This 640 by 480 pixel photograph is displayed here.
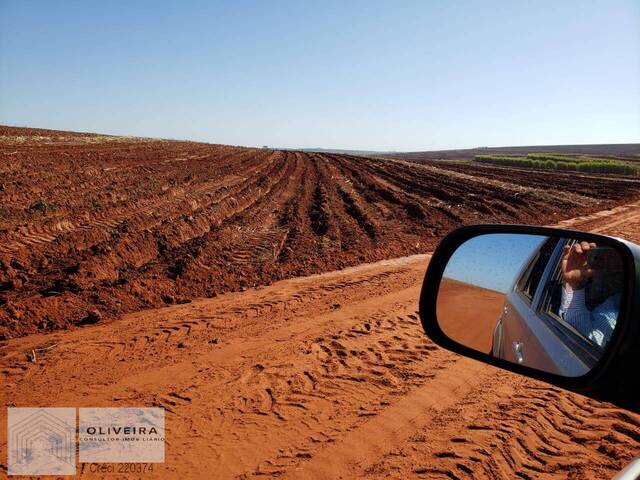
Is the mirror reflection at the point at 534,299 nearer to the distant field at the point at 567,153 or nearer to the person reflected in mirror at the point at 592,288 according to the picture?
the person reflected in mirror at the point at 592,288

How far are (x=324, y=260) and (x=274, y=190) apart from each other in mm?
11335

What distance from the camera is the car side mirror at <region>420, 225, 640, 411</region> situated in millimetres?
1390

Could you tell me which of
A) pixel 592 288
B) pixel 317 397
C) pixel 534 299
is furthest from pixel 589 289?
pixel 317 397

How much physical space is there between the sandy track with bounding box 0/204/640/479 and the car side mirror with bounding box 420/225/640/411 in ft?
3.86

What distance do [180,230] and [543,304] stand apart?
9332 mm

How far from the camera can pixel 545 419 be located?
347 cm

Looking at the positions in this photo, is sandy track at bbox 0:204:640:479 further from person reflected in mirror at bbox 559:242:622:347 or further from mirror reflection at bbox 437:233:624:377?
person reflected in mirror at bbox 559:242:622:347

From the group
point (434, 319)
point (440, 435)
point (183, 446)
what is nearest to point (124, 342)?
point (183, 446)

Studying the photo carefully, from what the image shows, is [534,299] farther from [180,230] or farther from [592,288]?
[180,230]
